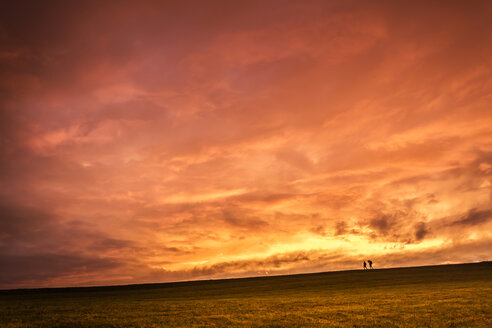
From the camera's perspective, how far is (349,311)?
25.4m

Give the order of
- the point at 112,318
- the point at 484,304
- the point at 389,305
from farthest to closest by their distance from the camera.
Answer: the point at 389,305 → the point at 484,304 → the point at 112,318

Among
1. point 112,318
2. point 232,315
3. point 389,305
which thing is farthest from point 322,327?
point 112,318

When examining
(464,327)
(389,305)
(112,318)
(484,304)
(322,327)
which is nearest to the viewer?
(464,327)

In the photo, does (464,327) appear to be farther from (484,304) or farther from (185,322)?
(185,322)

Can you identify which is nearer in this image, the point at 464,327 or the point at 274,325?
the point at 464,327

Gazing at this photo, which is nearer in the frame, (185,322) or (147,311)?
(185,322)

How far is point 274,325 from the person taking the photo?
2070cm

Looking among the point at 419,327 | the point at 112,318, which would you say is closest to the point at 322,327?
the point at 419,327

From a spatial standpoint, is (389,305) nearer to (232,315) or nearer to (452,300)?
(452,300)

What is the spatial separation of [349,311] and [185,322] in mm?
12070

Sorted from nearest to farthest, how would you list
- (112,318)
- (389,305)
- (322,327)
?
(322,327), (112,318), (389,305)

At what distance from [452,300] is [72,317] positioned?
1175 inches

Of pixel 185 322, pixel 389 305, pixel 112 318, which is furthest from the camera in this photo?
pixel 389 305

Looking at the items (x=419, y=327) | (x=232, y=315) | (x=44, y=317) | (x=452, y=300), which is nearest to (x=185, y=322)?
(x=232, y=315)
